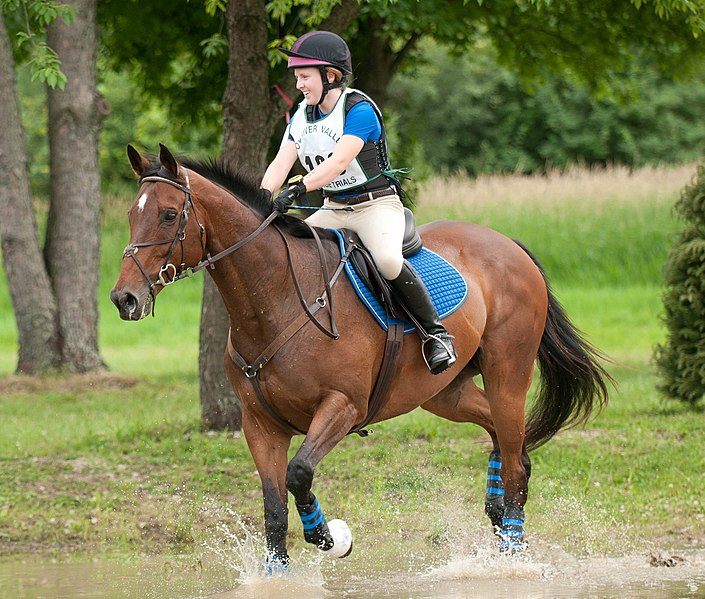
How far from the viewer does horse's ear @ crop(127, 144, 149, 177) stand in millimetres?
5695

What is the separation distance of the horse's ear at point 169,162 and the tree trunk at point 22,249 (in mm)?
8944

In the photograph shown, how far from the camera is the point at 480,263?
749cm

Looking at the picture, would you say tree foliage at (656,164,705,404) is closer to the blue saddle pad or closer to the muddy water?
the muddy water

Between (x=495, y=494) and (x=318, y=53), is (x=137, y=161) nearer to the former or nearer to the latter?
(x=318, y=53)

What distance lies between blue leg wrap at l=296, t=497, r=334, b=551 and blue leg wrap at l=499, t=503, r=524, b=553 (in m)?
1.47

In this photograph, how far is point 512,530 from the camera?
24.0 feet

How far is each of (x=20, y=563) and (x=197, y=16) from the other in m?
8.29

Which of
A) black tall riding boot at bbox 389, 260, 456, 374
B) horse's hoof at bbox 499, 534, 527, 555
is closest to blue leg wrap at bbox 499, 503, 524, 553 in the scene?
horse's hoof at bbox 499, 534, 527, 555

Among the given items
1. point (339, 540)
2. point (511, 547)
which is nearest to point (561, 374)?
point (511, 547)

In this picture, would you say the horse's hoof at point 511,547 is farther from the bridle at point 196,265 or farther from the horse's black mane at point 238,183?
the horse's black mane at point 238,183

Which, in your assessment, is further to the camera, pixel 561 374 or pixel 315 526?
pixel 561 374

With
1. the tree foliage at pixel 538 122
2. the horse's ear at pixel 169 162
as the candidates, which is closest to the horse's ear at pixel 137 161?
the horse's ear at pixel 169 162

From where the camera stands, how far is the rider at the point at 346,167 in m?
6.14

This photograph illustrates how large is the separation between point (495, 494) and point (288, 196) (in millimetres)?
2812
